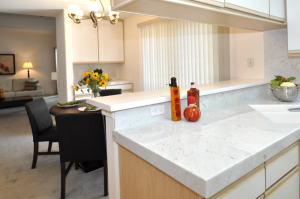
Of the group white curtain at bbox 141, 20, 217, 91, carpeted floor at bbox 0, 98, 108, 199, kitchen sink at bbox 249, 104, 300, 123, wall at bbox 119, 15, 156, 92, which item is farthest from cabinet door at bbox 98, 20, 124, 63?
kitchen sink at bbox 249, 104, 300, 123

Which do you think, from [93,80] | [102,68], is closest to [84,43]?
[102,68]

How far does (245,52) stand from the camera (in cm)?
266

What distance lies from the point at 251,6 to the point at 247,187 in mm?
1366

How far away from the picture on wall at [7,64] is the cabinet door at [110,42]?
5.72 m

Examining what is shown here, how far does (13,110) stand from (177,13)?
6.90m

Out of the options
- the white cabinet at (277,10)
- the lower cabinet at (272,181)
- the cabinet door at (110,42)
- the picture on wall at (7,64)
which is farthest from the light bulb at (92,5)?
the picture on wall at (7,64)

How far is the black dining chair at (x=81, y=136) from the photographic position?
195cm

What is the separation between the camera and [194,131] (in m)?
1.26

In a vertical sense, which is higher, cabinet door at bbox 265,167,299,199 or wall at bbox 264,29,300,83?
wall at bbox 264,29,300,83

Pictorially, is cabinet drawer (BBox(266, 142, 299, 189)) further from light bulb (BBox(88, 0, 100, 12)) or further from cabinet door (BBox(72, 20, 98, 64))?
cabinet door (BBox(72, 20, 98, 64))

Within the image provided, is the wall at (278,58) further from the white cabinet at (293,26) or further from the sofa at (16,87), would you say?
the sofa at (16,87)

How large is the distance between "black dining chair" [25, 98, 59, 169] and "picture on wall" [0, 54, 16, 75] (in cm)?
721

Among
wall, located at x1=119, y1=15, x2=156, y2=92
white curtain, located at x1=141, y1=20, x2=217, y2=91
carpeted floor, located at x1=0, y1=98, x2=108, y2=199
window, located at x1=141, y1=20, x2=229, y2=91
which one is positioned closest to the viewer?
carpeted floor, located at x1=0, y1=98, x2=108, y2=199

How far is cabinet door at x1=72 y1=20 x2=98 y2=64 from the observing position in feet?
15.3
